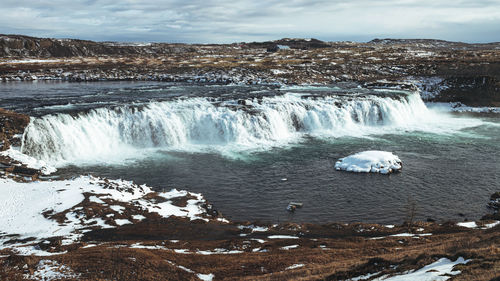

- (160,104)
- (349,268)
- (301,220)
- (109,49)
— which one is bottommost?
(301,220)

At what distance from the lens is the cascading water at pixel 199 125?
28.9 m

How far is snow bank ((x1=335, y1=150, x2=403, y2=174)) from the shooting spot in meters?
26.4

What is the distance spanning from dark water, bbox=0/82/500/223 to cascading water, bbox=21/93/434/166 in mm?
2494

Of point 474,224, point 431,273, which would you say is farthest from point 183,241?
point 474,224

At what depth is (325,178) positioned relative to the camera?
25.2 meters

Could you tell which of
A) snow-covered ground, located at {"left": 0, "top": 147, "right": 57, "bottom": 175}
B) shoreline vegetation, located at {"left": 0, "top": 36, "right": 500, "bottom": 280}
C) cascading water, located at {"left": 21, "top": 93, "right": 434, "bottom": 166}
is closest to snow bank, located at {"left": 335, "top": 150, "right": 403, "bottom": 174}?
shoreline vegetation, located at {"left": 0, "top": 36, "right": 500, "bottom": 280}

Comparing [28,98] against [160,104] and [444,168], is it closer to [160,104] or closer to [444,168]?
[160,104]

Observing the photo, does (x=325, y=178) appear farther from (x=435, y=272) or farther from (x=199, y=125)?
(x=435, y=272)

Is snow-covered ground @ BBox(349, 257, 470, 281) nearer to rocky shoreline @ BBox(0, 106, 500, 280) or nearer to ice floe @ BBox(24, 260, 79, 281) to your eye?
rocky shoreline @ BBox(0, 106, 500, 280)

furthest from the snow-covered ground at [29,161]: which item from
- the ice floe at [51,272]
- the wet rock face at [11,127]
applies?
the ice floe at [51,272]

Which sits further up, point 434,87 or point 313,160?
point 434,87

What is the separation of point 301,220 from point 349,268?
27.2 ft

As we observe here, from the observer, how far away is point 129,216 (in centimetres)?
1789

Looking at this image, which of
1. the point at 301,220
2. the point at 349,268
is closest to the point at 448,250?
the point at 349,268
